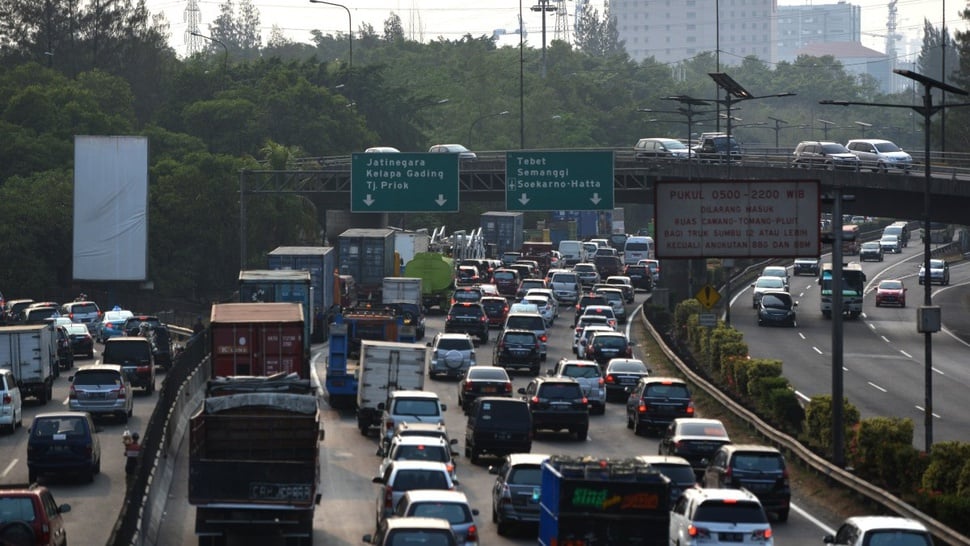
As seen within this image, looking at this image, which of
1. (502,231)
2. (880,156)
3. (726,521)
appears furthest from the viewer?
(502,231)

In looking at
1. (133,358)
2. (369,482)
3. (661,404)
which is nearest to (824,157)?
(661,404)

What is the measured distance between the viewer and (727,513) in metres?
22.9

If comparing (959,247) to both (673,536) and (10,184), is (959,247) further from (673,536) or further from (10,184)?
(673,536)

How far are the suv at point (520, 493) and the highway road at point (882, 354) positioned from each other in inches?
632

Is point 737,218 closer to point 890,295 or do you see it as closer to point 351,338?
point 351,338

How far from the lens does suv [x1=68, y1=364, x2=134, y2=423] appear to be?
142 ft

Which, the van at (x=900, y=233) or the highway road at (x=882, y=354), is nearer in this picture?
the highway road at (x=882, y=354)

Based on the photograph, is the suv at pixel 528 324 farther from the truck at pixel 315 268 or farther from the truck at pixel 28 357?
the truck at pixel 28 357

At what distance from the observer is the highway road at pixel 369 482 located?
92.2ft

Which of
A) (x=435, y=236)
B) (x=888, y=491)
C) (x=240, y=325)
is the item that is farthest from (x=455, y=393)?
(x=435, y=236)

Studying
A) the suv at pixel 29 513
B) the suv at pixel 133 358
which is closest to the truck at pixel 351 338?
the suv at pixel 133 358

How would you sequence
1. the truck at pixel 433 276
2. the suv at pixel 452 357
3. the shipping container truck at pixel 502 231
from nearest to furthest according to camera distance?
the suv at pixel 452 357 → the truck at pixel 433 276 → the shipping container truck at pixel 502 231

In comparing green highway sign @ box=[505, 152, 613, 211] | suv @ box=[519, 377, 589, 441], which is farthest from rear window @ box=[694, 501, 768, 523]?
green highway sign @ box=[505, 152, 613, 211]

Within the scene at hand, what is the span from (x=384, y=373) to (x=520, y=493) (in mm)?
14273
